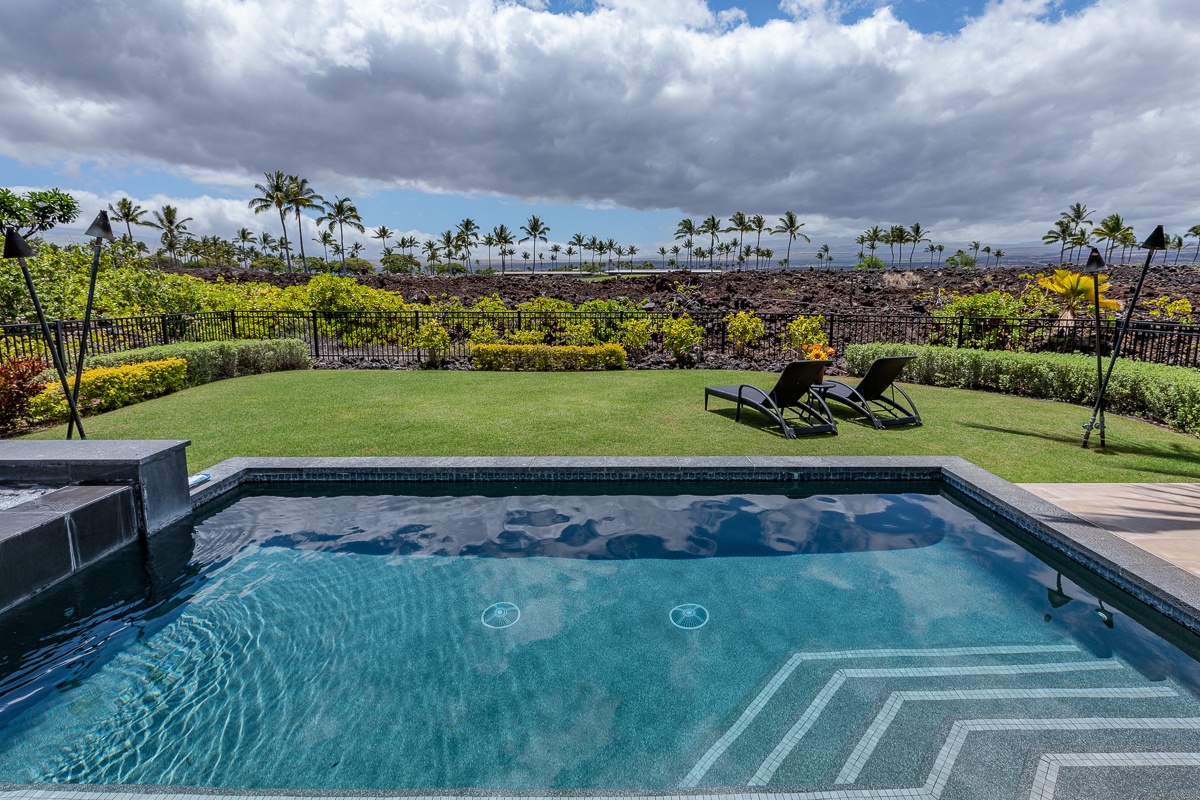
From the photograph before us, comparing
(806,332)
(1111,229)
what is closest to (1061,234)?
(1111,229)

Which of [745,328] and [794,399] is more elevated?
[745,328]

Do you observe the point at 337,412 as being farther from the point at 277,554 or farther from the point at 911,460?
the point at 911,460

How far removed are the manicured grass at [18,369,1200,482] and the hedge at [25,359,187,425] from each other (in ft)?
1.02

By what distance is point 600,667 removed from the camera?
3.43 m

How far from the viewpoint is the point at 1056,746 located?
2678 millimetres

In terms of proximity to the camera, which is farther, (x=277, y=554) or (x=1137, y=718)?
(x=277, y=554)

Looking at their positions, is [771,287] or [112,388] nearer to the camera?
[112,388]

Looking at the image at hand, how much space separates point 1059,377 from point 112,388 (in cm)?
1501

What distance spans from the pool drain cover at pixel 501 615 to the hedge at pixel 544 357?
10709mm

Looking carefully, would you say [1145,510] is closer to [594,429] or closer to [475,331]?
[594,429]

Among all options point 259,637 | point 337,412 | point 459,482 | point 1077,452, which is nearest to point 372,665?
point 259,637

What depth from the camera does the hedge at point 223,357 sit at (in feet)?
35.1

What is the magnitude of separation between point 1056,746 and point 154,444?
20.4 feet

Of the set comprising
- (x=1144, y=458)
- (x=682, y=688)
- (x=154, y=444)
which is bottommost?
(x=682, y=688)
